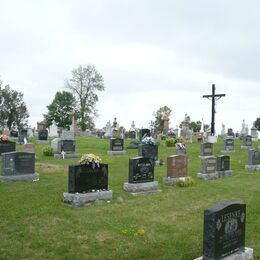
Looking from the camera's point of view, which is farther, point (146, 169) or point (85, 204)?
point (146, 169)

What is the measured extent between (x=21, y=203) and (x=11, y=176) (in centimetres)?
356

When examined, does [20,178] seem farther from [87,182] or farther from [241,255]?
[241,255]

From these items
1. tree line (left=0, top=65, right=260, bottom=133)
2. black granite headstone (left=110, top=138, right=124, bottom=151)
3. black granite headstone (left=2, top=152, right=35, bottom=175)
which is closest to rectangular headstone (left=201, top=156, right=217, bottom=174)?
black granite headstone (left=2, top=152, right=35, bottom=175)


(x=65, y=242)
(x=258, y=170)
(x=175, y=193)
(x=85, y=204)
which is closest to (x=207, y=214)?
(x=65, y=242)

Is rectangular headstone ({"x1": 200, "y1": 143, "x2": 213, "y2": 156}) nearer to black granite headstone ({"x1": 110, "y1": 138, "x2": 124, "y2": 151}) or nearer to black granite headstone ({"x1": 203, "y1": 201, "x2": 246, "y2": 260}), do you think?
black granite headstone ({"x1": 110, "y1": 138, "x2": 124, "y2": 151})

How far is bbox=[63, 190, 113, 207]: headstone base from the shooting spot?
10.6m

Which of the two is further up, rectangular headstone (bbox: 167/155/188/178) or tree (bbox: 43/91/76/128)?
tree (bbox: 43/91/76/128)

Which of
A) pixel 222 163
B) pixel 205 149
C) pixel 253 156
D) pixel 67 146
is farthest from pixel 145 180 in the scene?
pixel 205 149

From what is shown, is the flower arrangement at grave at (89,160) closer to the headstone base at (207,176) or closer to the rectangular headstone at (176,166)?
the rectangular headstone at (176,166)

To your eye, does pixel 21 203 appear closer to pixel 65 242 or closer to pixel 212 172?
pixel 65 242

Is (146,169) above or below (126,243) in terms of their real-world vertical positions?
above

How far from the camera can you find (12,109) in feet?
236

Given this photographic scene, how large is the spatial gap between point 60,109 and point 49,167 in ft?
201

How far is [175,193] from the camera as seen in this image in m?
12.9
